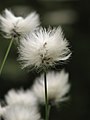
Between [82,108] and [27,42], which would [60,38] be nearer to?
[27,42]

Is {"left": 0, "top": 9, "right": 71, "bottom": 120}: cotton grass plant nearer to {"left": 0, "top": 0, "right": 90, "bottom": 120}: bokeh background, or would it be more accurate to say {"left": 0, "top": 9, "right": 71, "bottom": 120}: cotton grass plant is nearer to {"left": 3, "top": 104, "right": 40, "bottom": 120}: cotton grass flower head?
{"left": 3, "top": 104, "right": 40, "bottom": 120}: cotton grass flower head

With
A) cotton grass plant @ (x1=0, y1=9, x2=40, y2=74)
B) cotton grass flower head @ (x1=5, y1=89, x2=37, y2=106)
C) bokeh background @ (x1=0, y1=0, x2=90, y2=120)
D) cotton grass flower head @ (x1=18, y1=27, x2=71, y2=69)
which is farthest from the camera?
bokeh background @ (x1=0, y1=0, x2=90, y2=120)

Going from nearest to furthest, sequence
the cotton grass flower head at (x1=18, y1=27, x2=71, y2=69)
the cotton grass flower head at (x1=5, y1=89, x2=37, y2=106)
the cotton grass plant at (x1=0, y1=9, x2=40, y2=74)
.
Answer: the cotton grass flower head at (x1=18, y1=27, x2=71, y2=69)
the cotton grass plant at (x1=0, y1=9, x2=40, y2=74)
the cotton grass flower head at (x1=5, y1=89, x2=37, y2=106)

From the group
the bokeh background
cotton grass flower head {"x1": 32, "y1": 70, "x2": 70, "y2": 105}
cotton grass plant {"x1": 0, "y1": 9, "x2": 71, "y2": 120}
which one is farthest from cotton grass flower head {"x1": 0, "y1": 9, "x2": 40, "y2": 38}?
the bokeh background

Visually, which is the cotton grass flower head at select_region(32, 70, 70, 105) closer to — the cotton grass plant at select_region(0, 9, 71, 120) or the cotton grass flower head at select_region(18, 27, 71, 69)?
the cotton grass plant at select_region(0, 9, 71, 120)

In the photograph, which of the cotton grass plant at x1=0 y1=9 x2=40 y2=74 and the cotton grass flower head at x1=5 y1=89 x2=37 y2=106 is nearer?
the cotton grass plant at x1=0 y1=9 x2=40 y2=74

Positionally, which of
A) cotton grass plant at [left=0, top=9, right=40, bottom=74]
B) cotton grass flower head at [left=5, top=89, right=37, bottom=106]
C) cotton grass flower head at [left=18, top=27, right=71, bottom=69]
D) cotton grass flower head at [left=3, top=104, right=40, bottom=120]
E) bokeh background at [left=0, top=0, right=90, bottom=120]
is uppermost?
bokeh background at [left=0, top=0, right=90, bottom=120]

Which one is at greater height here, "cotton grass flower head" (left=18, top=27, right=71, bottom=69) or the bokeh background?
the bokeh background

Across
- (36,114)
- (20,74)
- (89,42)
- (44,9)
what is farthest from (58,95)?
(44,9)
